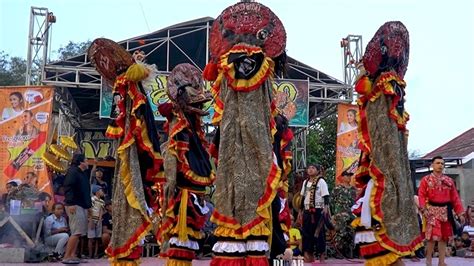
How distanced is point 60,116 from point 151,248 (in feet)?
21.9

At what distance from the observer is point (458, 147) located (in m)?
24.6

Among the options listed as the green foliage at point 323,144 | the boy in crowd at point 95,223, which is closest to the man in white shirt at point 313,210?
the boy in crowd at point 95,223

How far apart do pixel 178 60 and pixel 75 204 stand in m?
9.97

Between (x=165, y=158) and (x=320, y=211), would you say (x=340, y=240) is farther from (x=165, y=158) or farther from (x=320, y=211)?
(x=165, y=158)

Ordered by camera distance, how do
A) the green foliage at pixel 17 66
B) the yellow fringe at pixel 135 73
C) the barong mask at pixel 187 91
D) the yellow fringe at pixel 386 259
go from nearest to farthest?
the yellow fringe at pixel 386 259 < the yellow fringe at pixel 135 73 < the barong mask at pixel 187 91 < the green foliage at pixel 17 66

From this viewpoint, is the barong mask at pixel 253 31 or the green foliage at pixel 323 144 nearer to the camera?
the barong mask at pixel 253 31

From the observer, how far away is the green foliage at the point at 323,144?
26.3 metres

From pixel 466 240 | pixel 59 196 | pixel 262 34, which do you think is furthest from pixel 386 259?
pixel 466 240

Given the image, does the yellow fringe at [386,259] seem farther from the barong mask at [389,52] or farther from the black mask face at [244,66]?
the black mask face at [244,66]

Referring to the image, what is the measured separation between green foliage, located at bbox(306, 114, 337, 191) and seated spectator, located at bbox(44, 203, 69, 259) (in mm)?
16628

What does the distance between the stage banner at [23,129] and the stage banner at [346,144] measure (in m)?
7.11

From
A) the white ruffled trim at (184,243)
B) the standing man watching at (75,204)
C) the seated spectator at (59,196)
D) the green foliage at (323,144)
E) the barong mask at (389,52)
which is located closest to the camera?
the barong mask at (389,52)

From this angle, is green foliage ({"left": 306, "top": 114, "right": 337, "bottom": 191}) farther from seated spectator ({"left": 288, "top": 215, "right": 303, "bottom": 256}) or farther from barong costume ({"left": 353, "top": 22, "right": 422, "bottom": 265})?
barong costume ({"left": 353, "top": 22, "right": 422, "bottom": 265})

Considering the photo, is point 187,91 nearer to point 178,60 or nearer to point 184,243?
point 184,243
